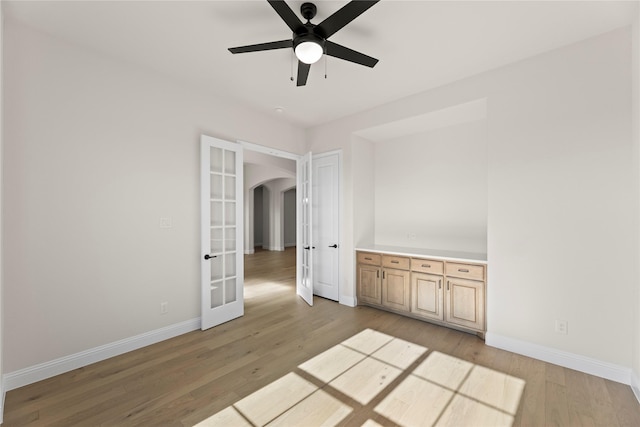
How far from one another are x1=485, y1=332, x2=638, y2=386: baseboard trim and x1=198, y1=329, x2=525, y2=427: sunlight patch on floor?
1.76 ft

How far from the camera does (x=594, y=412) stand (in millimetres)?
1920

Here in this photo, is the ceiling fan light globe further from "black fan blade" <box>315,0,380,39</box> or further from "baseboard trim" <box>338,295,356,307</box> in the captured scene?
"baseboard trim" <box>338,295,356,307</box>

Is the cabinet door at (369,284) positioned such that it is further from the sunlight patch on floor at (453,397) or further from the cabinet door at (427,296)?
the sunlight patch on floor at (453,397)

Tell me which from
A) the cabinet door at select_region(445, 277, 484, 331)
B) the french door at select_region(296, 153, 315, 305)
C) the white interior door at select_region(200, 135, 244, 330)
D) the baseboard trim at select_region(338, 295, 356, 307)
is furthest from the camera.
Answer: the french door at select_region(296, 153, 315, 305)

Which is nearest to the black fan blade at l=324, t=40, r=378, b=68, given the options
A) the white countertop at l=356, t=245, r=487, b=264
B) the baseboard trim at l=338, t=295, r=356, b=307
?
the white countertop at l=356, t=245, r=487, b=264

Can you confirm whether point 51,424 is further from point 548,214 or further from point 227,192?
point 548,214

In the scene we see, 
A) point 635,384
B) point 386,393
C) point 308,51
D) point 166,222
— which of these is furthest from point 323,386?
point 308,51

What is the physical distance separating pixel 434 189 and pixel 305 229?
2.10m

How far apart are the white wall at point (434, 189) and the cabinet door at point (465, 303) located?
74 cm

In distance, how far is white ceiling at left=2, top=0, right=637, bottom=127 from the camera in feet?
6.77

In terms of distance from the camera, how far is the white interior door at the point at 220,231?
10.8ft

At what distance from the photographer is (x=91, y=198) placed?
255 cm

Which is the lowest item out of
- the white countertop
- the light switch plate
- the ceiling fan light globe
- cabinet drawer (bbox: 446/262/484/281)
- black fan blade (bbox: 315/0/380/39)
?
cabinet drawer (bbox: 446/262/484/281)

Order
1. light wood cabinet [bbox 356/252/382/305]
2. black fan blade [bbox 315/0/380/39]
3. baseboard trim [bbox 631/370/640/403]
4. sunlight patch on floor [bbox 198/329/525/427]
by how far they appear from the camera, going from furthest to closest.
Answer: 1. light wood cabinet [bbox 356/252/382/305]
2. baseboard trim [bbox 631/370/640/403]
3. sunlight patch on floor [bbox 198/329/525/427]
4. black fan blade [bbox 315/0/380/39]
